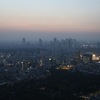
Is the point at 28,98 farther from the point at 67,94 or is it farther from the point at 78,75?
the point at 78,75

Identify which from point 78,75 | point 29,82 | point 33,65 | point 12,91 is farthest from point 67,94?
point 33,65

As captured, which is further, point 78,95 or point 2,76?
point 2,76

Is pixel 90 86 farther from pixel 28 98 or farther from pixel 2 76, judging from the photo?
pixel 2 76

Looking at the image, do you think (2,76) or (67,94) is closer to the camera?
(67,94)

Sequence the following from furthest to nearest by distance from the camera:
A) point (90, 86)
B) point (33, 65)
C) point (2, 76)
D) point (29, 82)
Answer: point (33, 65) < point (2, 76) < point (29, 82) < point (90, 86)

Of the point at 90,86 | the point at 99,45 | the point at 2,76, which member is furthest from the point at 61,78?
the point at 99,45

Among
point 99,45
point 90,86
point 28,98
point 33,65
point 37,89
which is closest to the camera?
point 28,98
